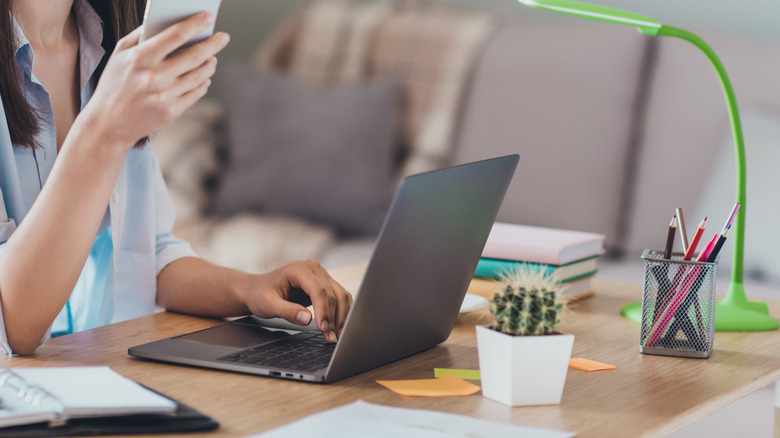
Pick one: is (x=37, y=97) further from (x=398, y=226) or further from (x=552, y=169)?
(x=552, y=169)

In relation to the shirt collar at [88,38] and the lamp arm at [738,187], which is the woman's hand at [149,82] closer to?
the shirt collar at [88,38]

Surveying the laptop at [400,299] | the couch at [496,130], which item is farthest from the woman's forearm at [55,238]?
the couch at [496,130]

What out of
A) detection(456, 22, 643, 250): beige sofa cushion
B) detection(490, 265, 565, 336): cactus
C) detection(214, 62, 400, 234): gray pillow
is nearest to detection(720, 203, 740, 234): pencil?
detection(490, 265, 565, 336): cactus

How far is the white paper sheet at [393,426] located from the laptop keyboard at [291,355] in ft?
0.39

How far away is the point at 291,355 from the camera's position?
0.85 m

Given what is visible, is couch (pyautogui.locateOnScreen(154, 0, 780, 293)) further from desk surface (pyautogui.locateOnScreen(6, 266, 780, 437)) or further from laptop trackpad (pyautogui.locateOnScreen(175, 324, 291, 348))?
laptop trackpad (pyautogui.locateOnScreen(175, 324, 291, 348))

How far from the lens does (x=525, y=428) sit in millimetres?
676

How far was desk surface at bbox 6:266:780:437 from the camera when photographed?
2.33 feet

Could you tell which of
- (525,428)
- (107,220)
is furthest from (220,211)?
(525,428)

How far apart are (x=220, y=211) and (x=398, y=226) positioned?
2077 millimetres

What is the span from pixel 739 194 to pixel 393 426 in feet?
2.26

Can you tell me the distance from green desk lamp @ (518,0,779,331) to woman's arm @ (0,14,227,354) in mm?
456

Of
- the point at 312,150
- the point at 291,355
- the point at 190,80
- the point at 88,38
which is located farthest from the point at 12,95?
the point at 312,150

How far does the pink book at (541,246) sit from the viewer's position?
46.5 inches
